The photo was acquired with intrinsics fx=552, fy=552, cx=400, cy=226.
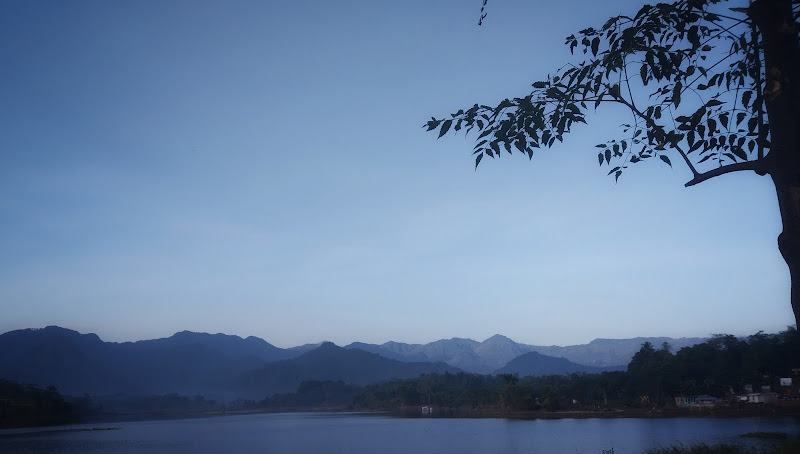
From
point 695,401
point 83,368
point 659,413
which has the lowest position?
point 659,413

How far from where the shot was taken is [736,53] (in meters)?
4.39

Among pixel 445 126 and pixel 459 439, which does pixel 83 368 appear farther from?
pixel 445 126

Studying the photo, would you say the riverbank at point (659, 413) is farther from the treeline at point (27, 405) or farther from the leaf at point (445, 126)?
the treeline at point (27, 405)

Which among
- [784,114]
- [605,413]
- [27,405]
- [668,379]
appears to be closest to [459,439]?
[605,413]

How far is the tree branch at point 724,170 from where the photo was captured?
11.9 feet

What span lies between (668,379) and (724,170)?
5914 cm

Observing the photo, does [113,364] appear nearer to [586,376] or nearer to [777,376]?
[586,376]

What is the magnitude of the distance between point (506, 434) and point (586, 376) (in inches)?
1031

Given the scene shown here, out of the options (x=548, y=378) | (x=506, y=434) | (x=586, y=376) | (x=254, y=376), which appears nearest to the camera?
(x=506, y=434)

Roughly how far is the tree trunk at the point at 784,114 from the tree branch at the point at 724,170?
0.17m

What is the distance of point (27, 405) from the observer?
2452 inches

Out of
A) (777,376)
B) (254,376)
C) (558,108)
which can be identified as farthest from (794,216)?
(254,376)

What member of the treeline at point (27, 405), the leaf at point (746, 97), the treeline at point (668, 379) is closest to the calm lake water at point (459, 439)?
the treeline at point (668, 379)

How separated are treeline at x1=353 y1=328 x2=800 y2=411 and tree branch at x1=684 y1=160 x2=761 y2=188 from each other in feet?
166
